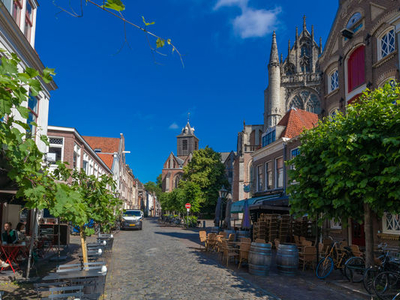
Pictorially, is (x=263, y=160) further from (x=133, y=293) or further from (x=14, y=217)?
(x=133, y=293)

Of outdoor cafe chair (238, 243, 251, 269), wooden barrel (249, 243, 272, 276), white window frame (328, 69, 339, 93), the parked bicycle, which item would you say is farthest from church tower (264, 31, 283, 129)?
wooden barrel (249, 243, 272, 276)

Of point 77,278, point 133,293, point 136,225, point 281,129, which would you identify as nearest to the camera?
point 77,278

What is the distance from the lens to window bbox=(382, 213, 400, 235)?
13.3m

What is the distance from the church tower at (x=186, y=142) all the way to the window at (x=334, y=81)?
3519 inches

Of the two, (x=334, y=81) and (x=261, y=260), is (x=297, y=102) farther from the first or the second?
(x=261, y=260)

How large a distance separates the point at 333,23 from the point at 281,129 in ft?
28.3

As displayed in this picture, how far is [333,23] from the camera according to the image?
1923 cm

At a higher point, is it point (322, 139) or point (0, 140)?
point (322, 139)

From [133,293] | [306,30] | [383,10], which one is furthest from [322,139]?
[306,30]

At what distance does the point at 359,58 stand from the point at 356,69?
49 cm

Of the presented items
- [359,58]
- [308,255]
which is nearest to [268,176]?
[359,58]

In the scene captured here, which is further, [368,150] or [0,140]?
[368,150]

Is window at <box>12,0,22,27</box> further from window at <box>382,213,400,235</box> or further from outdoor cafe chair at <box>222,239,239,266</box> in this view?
window at <box>382,213,400,235</box>

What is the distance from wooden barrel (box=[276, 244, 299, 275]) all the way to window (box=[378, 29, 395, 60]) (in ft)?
29.7
